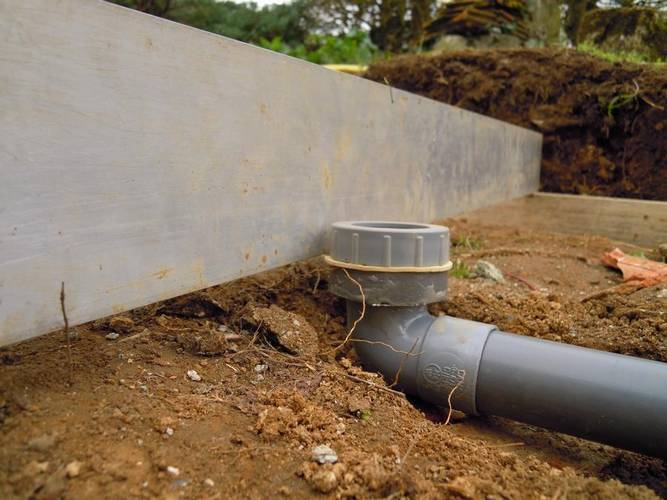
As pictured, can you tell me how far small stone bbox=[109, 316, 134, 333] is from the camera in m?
1.60

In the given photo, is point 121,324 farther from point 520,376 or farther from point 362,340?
point 520,376

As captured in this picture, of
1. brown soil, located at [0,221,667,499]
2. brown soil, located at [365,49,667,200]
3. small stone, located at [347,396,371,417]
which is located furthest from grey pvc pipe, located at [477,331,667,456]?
brown soil, located at [365,49,667,200]

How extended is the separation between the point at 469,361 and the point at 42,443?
4.09ft

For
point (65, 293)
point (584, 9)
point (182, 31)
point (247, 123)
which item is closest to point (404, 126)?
point (247, 123)

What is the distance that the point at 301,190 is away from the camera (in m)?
1.98

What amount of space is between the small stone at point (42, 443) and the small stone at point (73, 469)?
63mm

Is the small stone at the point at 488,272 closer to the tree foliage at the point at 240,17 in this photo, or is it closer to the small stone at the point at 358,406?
the small stone at the point at 358,406

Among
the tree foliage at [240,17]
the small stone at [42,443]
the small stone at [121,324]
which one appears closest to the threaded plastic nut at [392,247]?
the small stone at [121,324]

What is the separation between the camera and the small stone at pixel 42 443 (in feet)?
3.25

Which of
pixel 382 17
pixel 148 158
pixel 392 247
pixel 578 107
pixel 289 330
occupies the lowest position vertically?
pixel 289 330

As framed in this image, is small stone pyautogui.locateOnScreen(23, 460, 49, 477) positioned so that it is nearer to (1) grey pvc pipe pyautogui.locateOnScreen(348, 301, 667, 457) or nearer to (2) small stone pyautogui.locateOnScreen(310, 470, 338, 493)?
(2) small stone pyautogui.locateOnScreen(310, 470, 338, 493)

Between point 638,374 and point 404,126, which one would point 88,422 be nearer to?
point 638,374

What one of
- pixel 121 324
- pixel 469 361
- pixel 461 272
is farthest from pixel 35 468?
pixel 461 272

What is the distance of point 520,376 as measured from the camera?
1650mm
